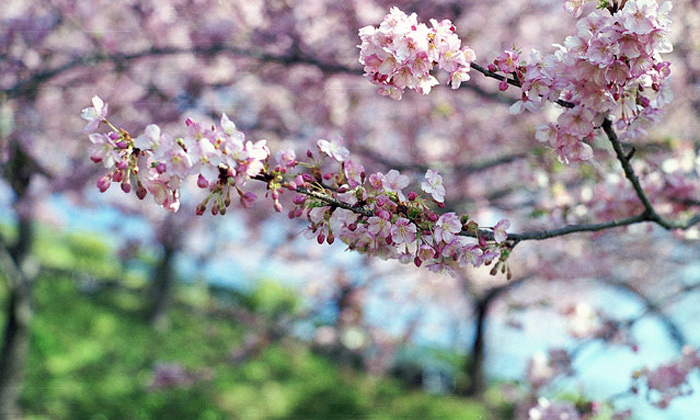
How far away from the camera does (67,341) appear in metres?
8.39

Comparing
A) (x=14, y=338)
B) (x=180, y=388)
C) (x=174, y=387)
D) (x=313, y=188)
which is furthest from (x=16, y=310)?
(x=313, y=188)

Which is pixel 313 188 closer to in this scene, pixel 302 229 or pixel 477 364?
pixel 302 229

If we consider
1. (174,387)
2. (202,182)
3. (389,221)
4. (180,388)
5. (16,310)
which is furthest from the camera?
(180,388)

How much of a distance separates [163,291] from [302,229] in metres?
10.3

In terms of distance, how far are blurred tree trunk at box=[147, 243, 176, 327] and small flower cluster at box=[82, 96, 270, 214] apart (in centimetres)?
1039

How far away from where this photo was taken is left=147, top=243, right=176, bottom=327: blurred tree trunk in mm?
10859

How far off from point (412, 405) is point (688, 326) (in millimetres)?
4517

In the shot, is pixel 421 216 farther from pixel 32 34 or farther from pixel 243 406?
pixel 243 406

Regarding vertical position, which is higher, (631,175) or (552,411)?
(631,175)

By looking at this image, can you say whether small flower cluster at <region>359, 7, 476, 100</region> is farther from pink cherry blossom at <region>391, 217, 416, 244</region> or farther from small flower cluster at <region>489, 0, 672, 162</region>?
pink cherry blossom at <region>391, 217, 416, 244</region>

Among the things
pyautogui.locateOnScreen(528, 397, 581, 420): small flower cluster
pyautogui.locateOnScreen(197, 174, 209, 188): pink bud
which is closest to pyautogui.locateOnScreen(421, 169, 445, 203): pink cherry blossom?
pyautogui.locateOnScreen(197, 174, 209, 188): pink bud

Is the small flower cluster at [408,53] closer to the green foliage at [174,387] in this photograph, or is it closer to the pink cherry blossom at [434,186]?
the pink cherry blossom at [434,186]

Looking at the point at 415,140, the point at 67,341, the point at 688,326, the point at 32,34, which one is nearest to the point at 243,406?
the point at 67,341

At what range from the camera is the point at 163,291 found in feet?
35.7
